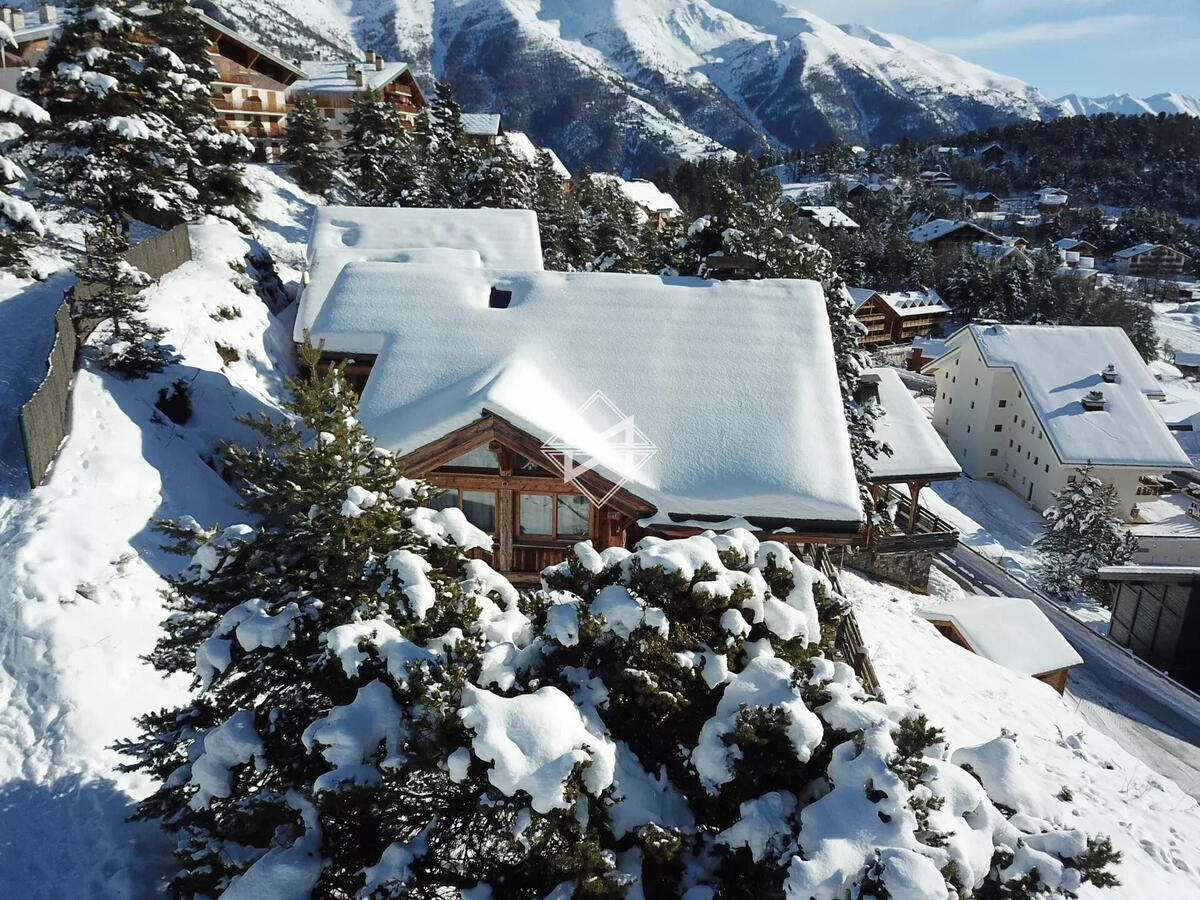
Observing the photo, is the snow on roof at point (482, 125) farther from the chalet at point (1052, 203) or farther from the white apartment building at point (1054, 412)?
the chalet at point (1052, 203)

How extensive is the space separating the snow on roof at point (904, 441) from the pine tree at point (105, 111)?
86.4 ft

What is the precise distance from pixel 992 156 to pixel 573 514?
177384mm

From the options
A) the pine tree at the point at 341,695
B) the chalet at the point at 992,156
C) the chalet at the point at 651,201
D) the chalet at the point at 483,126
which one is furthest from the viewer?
the chalet at the point at 992,156

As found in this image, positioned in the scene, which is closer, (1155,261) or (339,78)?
(339,78)

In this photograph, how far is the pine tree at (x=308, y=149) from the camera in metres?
49.0

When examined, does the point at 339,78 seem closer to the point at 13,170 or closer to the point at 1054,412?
the point at 13,170

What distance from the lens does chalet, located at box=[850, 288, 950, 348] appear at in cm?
7506

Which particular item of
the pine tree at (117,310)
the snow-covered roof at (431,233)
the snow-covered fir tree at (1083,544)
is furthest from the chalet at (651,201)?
the pine tree at (117,310)

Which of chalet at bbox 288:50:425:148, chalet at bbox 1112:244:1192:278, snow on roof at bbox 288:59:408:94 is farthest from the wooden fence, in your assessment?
chalet at bbox 1112:244:1192:278

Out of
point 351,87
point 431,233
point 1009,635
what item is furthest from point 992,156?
point 1009,635

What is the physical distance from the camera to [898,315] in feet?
253

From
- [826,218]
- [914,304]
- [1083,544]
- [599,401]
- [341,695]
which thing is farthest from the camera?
[826,218]

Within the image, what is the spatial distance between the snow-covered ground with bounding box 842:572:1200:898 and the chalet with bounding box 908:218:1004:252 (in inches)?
3771

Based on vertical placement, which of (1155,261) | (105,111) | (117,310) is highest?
(105,111)
